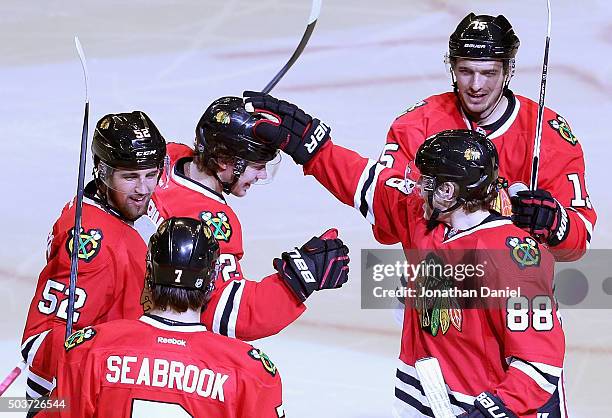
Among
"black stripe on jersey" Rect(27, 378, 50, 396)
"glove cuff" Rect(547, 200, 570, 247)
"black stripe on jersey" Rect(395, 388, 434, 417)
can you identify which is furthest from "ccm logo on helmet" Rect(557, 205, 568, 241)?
"black stripe on jersey" Rect(27, 378, 50, 396)

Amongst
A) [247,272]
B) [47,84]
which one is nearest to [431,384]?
[247,272]

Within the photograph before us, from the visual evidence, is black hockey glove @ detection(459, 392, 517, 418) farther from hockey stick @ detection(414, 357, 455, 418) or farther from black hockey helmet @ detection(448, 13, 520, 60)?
black hockey helmet @ detection(448, 13, 520, 60)

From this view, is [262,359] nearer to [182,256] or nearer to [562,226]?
[182,256]

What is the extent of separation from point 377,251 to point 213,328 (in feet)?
5.45

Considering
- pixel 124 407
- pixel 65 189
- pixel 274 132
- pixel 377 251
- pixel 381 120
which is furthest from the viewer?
pixel 381 120

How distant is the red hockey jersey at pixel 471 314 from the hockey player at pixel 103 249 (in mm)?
633

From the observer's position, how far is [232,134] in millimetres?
3623

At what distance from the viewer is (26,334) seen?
3.36m

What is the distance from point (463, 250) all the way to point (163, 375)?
955mm

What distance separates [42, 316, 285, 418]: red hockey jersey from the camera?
2.73 meters

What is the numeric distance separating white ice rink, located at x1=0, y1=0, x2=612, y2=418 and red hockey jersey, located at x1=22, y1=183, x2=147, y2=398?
1.29m

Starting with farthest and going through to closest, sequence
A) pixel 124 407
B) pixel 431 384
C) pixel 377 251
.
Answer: pixel 377 251
pixel 431 384
pixel 124 407

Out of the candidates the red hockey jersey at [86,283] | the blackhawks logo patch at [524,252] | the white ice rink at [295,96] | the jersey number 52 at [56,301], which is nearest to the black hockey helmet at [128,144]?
the red hockey jersey at [86,283]

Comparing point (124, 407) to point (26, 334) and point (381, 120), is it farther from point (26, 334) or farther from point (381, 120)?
point (381, 120)
